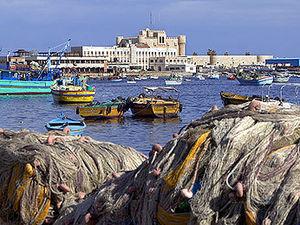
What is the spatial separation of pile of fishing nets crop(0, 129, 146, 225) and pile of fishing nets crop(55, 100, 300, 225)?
950 mm

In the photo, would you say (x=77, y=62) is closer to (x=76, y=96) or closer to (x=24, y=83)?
(x=24, y=83)

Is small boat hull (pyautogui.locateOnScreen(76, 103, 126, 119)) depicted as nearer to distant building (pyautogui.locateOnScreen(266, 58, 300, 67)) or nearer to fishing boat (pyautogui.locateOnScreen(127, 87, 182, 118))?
fishing boat (pyautogui.locateOnScreen(127, 87, 182, 118))

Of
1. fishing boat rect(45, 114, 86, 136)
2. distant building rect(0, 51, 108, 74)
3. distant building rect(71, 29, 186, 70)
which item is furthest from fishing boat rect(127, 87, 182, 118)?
distant building rect(71, 29, 186, 70)

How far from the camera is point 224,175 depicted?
3.39 m

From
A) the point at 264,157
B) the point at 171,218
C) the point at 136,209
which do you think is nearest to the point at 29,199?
the point at 136,209

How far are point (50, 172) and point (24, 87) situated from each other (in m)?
65.7

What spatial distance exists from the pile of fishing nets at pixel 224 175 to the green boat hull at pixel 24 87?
65843 millimetres

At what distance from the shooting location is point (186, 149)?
372 centimetres

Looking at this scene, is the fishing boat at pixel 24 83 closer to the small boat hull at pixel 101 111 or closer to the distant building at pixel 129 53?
the small boat hull at pixel 101 111

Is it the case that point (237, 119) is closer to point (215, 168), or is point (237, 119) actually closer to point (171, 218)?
point (215, 168)

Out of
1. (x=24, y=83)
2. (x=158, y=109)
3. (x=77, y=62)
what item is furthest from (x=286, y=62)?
(x=158, y=109)

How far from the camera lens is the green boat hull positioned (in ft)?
225

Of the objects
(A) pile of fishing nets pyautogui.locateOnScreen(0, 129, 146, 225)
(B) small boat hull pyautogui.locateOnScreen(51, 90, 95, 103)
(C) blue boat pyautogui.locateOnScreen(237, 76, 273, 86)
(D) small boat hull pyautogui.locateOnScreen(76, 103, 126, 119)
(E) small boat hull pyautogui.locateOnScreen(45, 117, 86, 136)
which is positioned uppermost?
(A) pile of fishing nets pyautogui.locateOnScreen(0, 129, 146, 225)

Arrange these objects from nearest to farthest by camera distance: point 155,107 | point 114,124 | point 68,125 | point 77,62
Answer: point 68,125
point 114,124
point 155,107
point 77,62
